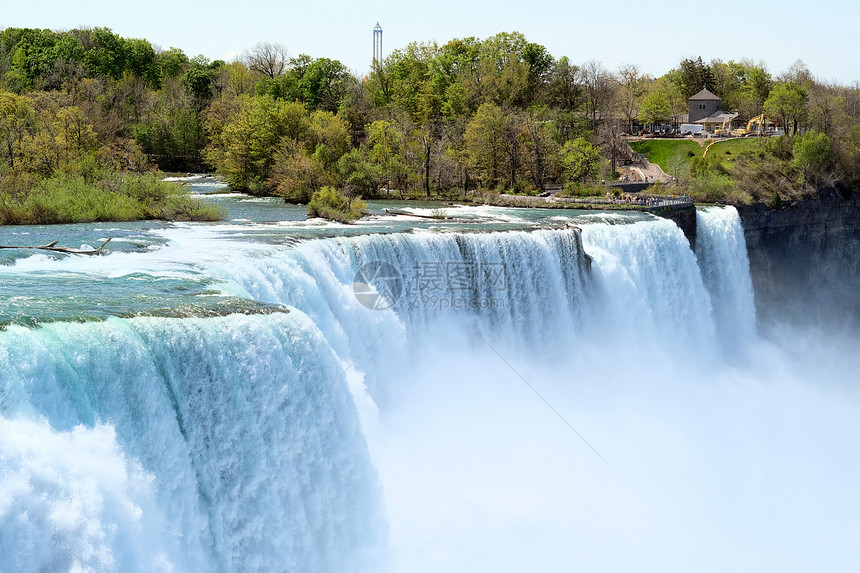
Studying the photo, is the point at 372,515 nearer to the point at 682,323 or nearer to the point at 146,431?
the point at 146,431

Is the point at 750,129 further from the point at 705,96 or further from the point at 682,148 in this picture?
the point at 682,148

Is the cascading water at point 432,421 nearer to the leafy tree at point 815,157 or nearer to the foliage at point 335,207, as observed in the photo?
the foliage at point 335,207

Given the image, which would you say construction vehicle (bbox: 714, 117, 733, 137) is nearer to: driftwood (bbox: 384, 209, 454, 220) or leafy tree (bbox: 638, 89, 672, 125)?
leafy tree (bbox: 638, 89, 672, 125)

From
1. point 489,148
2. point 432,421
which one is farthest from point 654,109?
point 432,421

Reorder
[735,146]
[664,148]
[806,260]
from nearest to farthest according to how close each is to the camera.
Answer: [806,260]
[735,146]
[664,148]

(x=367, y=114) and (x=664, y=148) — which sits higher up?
(x=367, y=114)

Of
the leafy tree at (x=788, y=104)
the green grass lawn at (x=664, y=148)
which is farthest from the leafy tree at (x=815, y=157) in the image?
the green grass lawn at (x=664, y=148)

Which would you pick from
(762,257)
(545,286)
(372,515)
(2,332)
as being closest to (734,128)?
(762,257)

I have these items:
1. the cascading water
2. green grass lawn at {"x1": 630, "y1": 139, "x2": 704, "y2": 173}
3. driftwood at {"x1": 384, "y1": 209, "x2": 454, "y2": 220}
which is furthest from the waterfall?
green grass lawn at {"x1": 630, "y1": 139, "x2": 704, "y2": 173}
